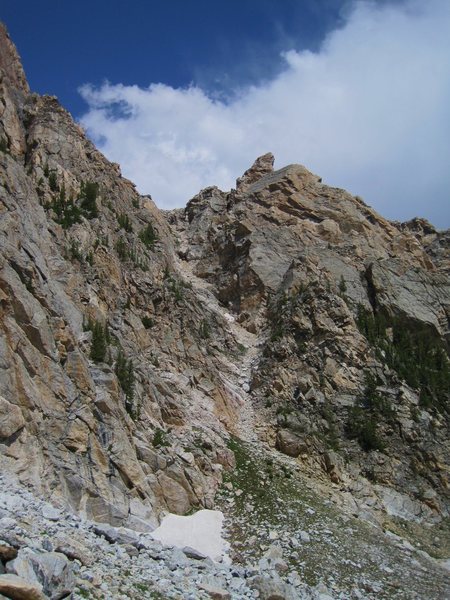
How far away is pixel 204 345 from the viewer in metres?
42.5

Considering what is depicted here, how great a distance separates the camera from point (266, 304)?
175 ft

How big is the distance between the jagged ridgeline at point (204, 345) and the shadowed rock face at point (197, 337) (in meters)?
0.14

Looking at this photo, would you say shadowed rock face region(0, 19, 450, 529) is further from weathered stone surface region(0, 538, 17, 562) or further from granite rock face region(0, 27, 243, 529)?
weathered stone surface region(0, 538, 17, 562)

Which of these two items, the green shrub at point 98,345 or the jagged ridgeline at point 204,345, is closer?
the jagged ridgeline at point 204,345

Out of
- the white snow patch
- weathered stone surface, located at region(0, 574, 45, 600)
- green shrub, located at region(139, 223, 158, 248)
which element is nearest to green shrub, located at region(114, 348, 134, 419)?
the white snow patch

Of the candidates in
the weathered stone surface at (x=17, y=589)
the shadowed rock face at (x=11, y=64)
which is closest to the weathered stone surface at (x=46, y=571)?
the weathered stone surface at (x=17, y=589)

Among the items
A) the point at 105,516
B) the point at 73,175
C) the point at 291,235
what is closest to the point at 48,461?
the point at 105,516

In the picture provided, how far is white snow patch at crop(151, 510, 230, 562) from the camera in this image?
68.5 feet

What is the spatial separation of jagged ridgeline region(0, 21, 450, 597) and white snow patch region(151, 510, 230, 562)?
2.86 feet

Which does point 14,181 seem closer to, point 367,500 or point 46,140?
point 46,140

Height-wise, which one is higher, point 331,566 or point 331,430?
point 331,430

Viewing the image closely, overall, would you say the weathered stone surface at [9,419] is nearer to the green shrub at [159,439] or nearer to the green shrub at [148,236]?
the green shrub at [159,439]

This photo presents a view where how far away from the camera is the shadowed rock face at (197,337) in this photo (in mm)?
21828

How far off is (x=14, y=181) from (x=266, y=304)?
28.8 metres
